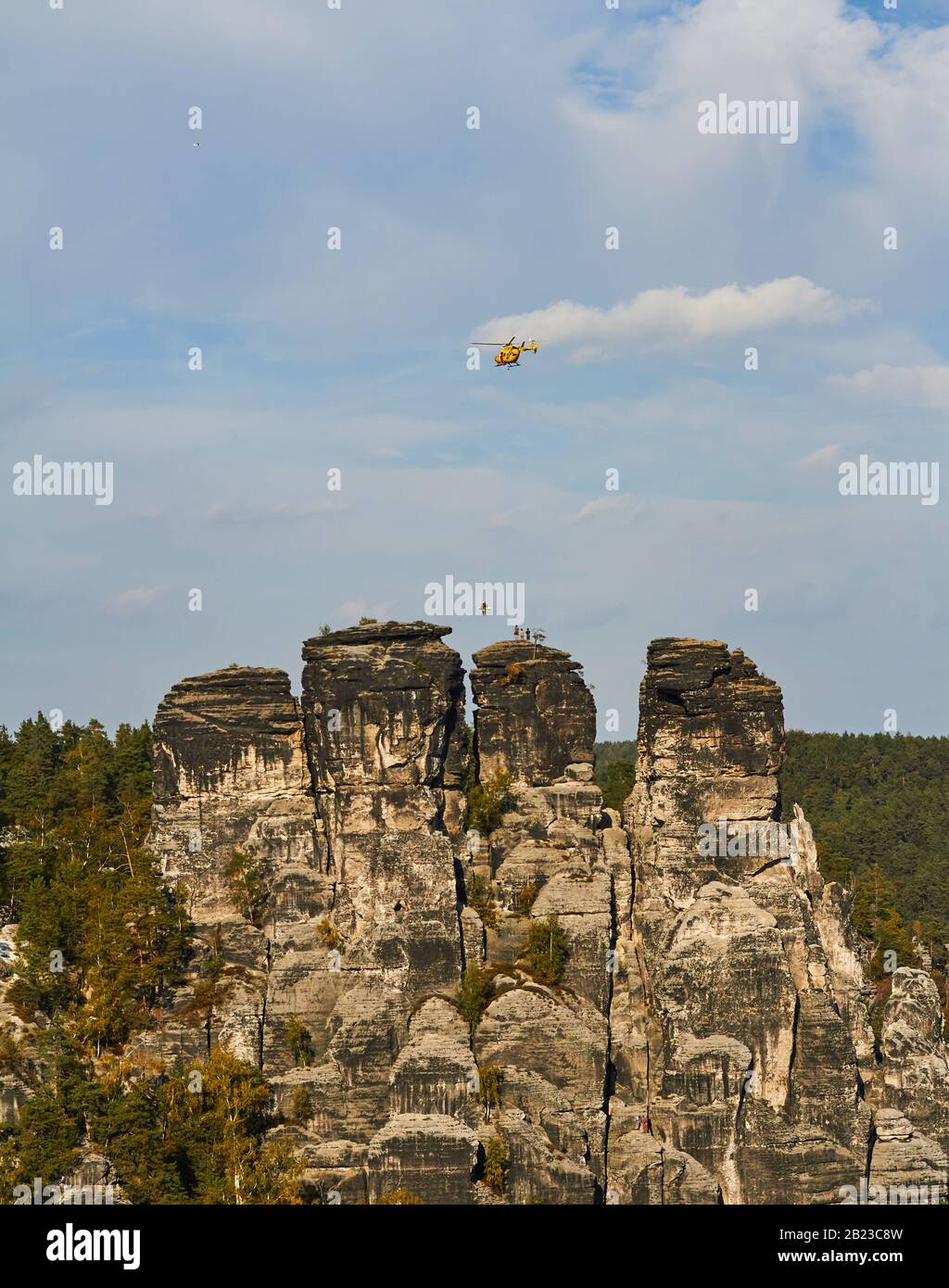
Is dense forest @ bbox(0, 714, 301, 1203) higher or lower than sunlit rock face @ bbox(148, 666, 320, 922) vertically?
lower

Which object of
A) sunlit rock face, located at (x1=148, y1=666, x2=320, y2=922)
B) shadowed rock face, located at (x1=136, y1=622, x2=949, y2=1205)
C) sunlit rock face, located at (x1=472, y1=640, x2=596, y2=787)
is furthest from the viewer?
sunlit rock face, located at (x1=472, y1=640, x2=596, y2=787)

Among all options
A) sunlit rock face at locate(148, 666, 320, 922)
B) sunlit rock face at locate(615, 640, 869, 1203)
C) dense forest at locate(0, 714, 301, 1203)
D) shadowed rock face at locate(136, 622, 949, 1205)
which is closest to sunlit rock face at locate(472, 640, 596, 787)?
shadowed rock face at locate(136, 622, 949, 1205)

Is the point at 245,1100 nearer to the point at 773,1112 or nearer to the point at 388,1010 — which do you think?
the point at 388,1010

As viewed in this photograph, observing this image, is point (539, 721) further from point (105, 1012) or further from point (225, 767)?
point (105, 1012)

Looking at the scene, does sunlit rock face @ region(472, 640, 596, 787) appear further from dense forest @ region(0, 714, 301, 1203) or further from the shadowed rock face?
dense forest @ region(0, 714, 301, 1203)

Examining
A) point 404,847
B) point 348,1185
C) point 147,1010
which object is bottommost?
point 348,1185
